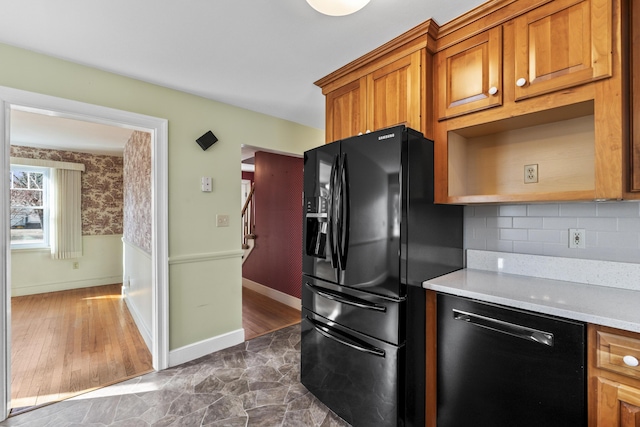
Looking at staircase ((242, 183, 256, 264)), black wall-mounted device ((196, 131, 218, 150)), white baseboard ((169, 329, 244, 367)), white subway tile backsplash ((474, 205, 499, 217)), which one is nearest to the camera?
white subway tile backsplash ((474, 205, 499, 217))

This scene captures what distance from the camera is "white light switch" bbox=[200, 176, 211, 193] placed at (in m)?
2.60

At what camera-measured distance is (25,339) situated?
115 inches

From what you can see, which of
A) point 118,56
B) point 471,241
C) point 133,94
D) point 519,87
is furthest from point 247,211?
point 519,87

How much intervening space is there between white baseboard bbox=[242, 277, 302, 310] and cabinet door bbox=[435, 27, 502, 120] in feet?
9.91

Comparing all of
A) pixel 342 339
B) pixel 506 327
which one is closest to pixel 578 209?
pixel 506 327

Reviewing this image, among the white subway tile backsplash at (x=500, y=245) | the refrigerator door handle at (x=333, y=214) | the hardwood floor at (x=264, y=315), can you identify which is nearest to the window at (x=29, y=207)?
the hardwood floor at (x=264, y=315)

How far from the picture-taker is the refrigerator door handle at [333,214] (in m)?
1.77

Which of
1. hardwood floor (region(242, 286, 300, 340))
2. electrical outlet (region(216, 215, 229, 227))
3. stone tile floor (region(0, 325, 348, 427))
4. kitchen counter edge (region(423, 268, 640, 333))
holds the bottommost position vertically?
stone tile floor (region(0, 325, 348, 427))

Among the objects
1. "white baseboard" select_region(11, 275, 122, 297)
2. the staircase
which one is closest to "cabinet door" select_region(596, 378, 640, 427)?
the staircase

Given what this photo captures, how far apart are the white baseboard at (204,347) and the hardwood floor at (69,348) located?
0.73ft

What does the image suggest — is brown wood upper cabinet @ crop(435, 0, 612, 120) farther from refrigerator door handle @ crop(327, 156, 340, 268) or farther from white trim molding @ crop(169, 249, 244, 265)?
white trim molding @ crop(169, 249, 244, 265)

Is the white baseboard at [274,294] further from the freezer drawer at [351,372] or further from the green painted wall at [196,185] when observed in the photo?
the freezer drawer at [351,372]

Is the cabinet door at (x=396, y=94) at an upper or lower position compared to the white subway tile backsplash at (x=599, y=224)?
upper

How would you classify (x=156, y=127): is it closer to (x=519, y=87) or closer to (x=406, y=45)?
(x=406, y=45)
